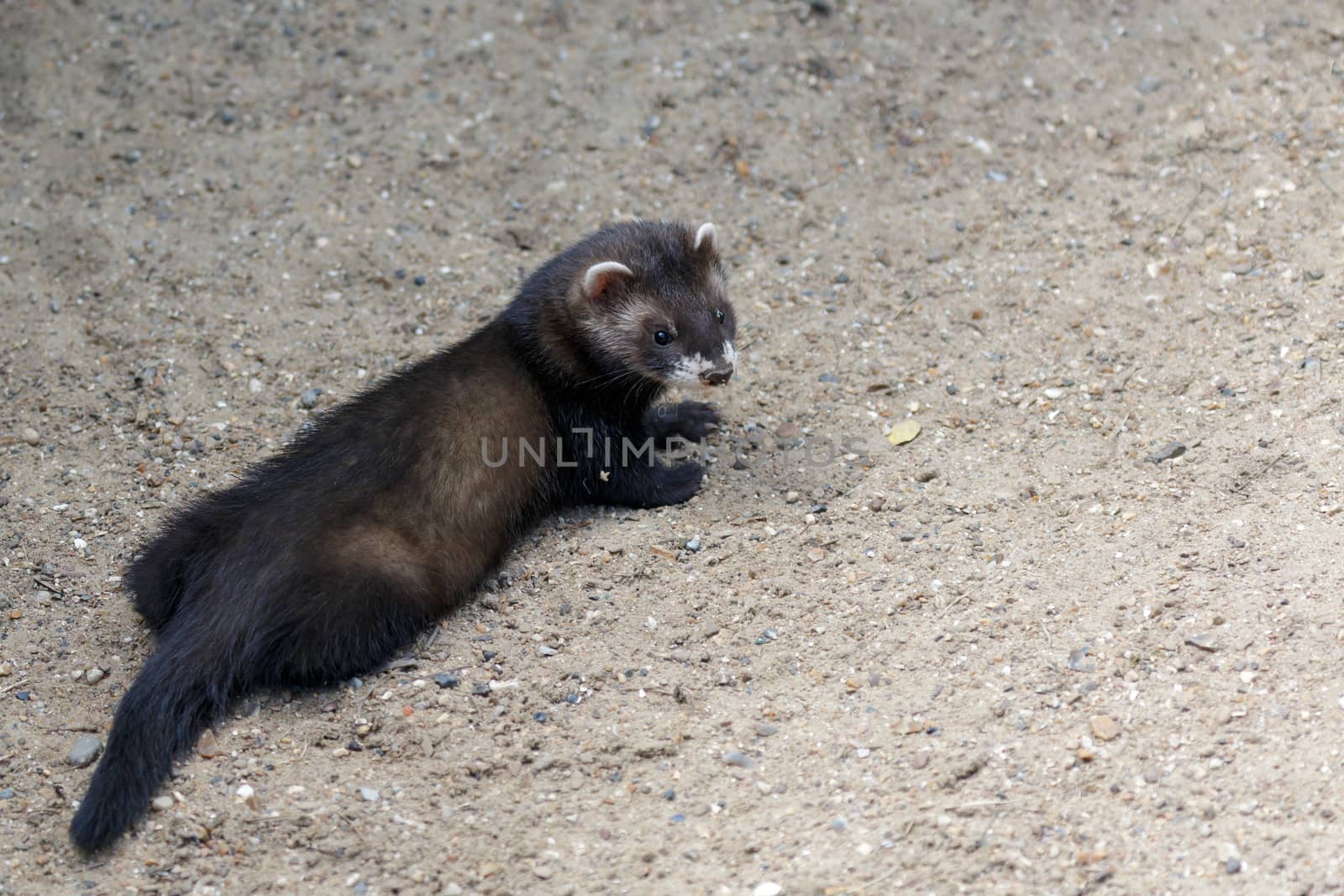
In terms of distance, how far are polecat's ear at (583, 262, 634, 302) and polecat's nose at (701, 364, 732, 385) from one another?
0.61 metres

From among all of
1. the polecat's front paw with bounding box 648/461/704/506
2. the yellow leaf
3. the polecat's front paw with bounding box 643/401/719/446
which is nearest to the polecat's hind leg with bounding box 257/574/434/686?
the polecat's front paw with bounding box 648/461/704/506

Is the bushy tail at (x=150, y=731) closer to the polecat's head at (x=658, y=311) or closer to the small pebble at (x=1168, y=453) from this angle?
the polecat's head at (x=658, y=311)

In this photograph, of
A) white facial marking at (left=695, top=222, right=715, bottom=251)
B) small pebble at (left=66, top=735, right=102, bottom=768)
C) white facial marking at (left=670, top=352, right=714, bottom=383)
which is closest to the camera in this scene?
small pebble at (left=66, top=735, right=102, bottom=768)

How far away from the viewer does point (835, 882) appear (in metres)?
3.93

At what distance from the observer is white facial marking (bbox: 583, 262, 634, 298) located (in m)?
5.78

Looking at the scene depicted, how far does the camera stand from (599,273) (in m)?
5.80

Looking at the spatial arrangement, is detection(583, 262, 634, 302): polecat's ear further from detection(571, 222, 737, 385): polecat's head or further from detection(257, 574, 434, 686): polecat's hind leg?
detection(257, 574, 434, 686): polecat's hind leg

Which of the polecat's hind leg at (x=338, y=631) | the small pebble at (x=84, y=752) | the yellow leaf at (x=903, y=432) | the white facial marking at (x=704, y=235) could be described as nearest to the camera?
the small pebble at (x=84, y=752)

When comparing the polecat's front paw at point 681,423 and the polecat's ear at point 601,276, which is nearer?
the polecat's ear at point 601,276

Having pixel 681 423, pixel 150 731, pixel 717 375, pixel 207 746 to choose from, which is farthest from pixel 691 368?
pixel 150 731

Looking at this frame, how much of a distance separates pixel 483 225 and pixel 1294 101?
17.2 ft

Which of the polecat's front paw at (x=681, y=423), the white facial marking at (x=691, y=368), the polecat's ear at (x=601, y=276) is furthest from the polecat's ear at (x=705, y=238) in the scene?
the polecat's front paw at (x=681, y=423)

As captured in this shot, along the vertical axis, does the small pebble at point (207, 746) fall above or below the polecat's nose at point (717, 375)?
below

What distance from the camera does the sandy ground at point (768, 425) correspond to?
4215 mm
